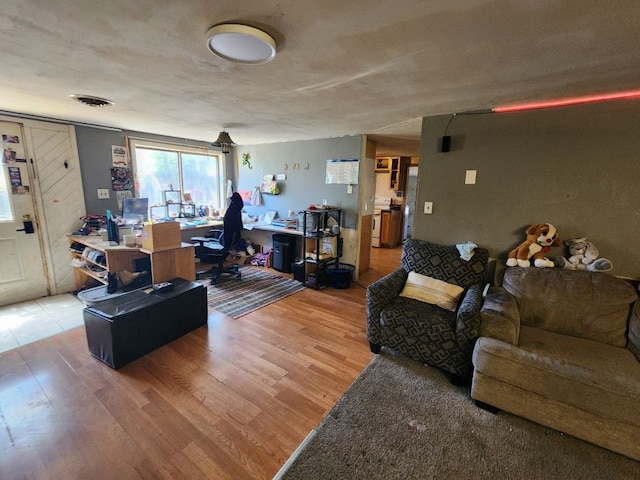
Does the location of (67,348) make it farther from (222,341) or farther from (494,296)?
(494,296)

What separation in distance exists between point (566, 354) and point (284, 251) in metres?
3.51

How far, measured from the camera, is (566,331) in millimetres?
1999

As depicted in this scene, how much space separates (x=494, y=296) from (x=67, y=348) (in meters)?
3.61

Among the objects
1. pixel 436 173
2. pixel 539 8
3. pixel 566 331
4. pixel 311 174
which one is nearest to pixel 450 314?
pixel 566 331

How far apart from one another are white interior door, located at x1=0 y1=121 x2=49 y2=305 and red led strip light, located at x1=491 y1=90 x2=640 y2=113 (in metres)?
5.10

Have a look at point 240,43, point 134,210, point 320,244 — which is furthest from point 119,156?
point 240,43

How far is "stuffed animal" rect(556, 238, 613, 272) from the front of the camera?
2.16 meters

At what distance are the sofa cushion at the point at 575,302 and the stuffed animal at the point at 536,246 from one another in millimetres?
99

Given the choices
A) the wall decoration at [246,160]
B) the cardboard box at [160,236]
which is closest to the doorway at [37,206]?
the cardboard box at [160,236]

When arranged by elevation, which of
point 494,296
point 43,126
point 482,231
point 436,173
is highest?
point 43,126

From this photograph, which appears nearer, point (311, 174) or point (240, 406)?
point (240, 406)

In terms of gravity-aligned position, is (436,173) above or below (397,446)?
above

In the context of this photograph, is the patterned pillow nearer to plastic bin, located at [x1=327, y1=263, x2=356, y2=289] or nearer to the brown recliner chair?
the brown recliner chair

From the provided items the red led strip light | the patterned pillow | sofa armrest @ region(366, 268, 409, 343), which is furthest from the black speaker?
sofa armrest @ region(366, 268, 409, 343)
